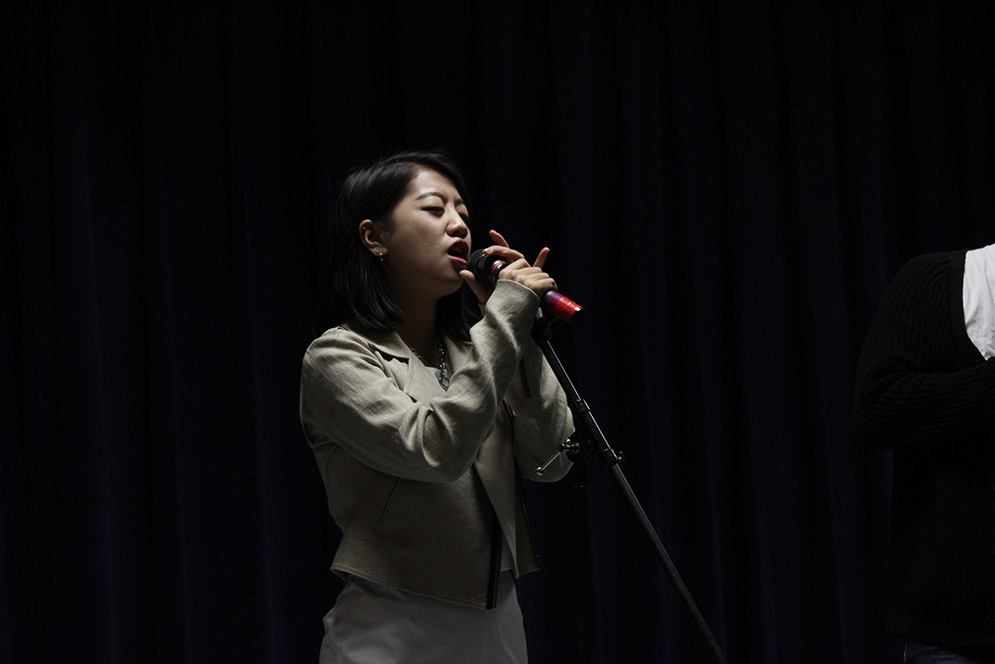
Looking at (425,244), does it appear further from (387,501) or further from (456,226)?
(387,501)

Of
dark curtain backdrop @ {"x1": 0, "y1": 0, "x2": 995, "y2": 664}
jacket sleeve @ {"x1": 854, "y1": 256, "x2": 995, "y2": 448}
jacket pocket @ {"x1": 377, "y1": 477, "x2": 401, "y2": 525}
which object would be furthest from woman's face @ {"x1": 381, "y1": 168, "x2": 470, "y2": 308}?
dark curtain backdrop @ {"x1": 0, "y1": 0, "x2": 995, "y2": 664}

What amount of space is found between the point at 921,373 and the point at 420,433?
2.44ft

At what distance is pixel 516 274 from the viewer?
138 cm

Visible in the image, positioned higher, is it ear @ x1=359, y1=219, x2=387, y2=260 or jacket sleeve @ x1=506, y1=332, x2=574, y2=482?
ear @ x1=359, y1=219, x2=387, y2=260

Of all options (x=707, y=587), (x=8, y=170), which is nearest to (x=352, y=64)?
(x=8, y=170)

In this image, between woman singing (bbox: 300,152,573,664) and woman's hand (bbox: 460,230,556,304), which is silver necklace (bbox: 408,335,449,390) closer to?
woman singing (bbox: 300,152,573,664)

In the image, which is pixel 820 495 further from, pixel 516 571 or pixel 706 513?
pixel 516 571

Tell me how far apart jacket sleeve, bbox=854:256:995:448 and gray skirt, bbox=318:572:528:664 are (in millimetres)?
645

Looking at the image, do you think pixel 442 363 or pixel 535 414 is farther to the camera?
pixel 442 363

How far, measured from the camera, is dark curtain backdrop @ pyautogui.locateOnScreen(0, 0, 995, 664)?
2.39m

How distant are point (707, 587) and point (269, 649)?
122 cm

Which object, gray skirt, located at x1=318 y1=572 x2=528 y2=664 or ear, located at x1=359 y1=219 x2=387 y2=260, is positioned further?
ear, located at x1=359 y1=219 x2=387 y2=260

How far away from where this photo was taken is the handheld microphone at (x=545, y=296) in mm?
1283

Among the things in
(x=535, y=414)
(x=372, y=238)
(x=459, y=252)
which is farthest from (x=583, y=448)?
(x=372, y=238)
